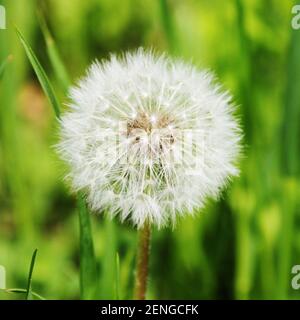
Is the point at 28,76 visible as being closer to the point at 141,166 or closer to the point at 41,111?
the point at 41,111

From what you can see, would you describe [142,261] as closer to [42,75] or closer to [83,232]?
[83,232]

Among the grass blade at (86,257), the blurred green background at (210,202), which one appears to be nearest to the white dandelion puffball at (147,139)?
the grass blade at (86,257)

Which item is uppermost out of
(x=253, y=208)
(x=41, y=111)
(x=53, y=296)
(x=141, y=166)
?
(x=41, y=111)

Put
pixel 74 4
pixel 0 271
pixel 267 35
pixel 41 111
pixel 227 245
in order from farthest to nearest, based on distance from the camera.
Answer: pixel 41 111 < pixel 74 4 < pixel 267 35 < pixel 227 245 < pixel 0 271

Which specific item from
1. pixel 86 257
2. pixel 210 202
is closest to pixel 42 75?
pixel 86 257

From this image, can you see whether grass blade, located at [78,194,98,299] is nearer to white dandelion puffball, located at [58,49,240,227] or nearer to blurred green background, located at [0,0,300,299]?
white dandelion puffball, located at [58,49,240,227]

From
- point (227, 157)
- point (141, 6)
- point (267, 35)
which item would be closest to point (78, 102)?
point (227, 157)

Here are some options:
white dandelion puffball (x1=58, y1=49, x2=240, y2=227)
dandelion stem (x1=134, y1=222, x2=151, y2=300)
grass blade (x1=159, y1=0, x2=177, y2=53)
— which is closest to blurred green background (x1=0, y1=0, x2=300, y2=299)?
grass blade (x1=159, y1=0, x2=177, y2=53)

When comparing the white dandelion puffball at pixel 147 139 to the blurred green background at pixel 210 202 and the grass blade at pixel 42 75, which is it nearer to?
the grass blade at pixel 42 75
